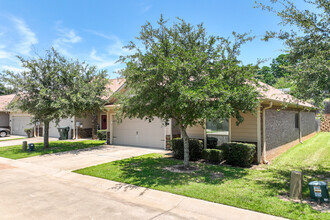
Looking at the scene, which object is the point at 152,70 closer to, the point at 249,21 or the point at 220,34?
the point at 220,34

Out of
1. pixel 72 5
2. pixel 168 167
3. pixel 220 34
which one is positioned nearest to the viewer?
pixel 220 34

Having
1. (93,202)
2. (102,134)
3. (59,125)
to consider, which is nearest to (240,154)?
(93,202)

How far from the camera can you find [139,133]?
14734 mm

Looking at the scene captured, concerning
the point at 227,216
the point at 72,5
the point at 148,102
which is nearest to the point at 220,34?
Answer: the point at 148,102

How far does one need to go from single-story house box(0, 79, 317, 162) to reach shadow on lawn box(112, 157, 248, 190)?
1.73 m

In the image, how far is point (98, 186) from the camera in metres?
6.70

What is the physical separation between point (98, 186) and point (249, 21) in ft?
28.5

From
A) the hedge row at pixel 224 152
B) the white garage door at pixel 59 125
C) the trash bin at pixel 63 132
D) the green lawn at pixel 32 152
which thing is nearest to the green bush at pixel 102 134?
the trash bin at pixel 63 132

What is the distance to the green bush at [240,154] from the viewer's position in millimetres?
8727

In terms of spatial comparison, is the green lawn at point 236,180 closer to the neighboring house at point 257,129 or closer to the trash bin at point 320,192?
the trash bin at point 320,192

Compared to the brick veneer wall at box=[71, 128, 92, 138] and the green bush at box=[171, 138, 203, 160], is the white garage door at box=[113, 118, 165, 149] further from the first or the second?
the brick veneer wall at box=[71, 128, 92, 138]

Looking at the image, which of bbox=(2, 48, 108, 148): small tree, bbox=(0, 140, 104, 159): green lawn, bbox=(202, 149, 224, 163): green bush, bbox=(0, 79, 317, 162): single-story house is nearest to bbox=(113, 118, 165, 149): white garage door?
bbox=(0, 79, 317, 162): single-story house

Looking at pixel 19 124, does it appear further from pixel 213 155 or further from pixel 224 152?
pixel 224 152

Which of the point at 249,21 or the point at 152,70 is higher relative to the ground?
the point at 249,21
